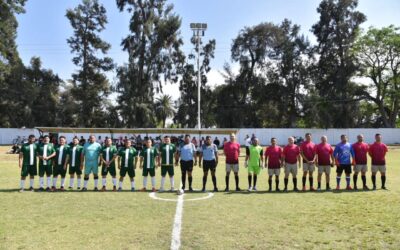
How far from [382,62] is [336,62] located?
6.36 metres

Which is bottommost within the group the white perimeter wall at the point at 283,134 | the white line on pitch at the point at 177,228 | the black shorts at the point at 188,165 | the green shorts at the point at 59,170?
the white line on pitch at the point at 177,228

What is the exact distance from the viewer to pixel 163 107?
53.3m

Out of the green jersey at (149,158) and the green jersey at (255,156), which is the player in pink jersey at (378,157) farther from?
the green jersey at (149,158)

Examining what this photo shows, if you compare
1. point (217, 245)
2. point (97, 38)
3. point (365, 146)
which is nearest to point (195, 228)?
point (217, 245)

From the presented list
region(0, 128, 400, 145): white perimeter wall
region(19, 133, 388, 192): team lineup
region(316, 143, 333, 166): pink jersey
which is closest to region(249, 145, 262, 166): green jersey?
region(19, 133, 388, 192): team lineup

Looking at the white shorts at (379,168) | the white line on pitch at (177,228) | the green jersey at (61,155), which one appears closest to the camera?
the white line on pitch at (177,228)

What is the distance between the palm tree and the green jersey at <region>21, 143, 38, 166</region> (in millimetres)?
39015

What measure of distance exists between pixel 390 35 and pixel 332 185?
48756mm

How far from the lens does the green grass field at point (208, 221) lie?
7.27 metres

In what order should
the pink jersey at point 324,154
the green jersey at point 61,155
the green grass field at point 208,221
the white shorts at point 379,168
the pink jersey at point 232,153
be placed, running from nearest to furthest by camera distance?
1. the green grass field at point 208,221
2. the pink jersey at point 232,153
3. the pink jersey at point 324,154
4. the green jersey at point 61,155
5. the white shorts at point 379,168

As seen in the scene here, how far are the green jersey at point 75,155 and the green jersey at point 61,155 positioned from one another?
5.5 inches

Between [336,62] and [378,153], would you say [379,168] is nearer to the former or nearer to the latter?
[378,153]

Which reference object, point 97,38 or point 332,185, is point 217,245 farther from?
point 97,38

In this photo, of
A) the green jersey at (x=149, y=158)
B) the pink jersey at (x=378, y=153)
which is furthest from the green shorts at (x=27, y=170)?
the pink jersey at (x=378, y=153)
